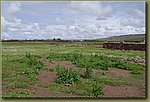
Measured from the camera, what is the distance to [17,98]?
304 cm

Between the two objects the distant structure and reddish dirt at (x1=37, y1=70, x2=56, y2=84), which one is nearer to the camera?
reddish dirt at (x1=37, y1=70, x2=56, y2=84)

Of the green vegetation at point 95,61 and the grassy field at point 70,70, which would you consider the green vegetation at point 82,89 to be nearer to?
the grassy field at point 70,70

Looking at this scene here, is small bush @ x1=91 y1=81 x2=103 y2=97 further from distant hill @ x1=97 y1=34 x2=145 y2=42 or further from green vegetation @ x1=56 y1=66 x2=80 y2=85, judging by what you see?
distant hill @ x1=97 y1=34 x2=145 y2=42

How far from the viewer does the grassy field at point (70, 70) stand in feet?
9.99

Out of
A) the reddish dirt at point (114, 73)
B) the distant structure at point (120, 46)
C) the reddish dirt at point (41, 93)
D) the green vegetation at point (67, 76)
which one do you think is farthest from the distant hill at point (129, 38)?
the reddish dirt at point (41, 93)

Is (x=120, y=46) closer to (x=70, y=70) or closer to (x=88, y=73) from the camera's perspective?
(x=88, y=73)

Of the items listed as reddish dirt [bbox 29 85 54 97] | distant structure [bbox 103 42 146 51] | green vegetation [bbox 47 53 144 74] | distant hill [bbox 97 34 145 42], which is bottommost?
reddish dirt [bbox 29 85 54 97]

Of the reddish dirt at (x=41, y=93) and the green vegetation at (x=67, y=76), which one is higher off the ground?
the green vegetation at (x=67, y=76)

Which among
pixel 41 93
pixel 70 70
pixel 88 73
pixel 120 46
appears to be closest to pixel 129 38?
pixel 120 46

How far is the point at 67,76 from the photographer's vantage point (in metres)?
3.07

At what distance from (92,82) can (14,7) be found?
0.99 meters

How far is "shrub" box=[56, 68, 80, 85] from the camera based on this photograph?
3066mm

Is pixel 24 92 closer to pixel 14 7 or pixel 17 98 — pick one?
pixel 17 98

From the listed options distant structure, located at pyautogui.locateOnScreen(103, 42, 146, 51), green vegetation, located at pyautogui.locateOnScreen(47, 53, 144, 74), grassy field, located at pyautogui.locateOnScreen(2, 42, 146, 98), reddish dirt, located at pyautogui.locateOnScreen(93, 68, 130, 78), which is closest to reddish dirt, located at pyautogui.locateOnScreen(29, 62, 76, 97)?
grassy field, located at pyautogui.locateOnScreen(2, 42, 146, 98)
